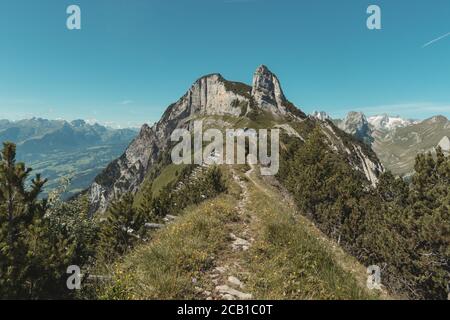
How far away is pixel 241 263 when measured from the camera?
925 cm

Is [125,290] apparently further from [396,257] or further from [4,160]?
[396,257]

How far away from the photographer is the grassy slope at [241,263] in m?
7.15

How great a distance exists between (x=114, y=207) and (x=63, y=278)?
20.9m

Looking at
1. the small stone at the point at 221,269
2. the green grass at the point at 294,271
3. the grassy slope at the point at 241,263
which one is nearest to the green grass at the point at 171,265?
the grassy slope at the point at 241,263

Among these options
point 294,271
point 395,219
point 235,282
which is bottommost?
point 395,219

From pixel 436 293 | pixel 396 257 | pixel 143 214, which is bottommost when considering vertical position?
pixel 436 293

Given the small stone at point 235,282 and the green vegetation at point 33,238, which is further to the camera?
the green vegetation at point 33,238

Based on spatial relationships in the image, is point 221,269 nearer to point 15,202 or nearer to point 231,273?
point 231,273

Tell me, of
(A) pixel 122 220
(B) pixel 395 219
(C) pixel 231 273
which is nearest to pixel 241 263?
(C) pixel 231 273

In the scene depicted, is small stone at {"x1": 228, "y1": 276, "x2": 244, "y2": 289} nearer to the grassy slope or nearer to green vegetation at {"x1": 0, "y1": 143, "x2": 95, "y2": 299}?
the grassy slope

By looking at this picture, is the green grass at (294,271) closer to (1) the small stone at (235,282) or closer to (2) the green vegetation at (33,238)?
(1) the small stone at (235,282)

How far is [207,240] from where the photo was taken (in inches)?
411

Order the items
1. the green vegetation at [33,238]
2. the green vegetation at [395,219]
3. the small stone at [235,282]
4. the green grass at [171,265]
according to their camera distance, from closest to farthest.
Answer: the green grass at [171,265]
the small stone at [235,282]
the green vegetation at [33,238]
the green vegetation at [395,219]
